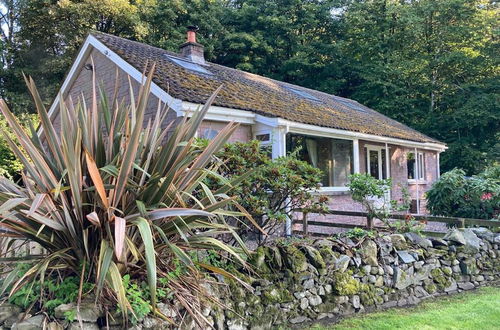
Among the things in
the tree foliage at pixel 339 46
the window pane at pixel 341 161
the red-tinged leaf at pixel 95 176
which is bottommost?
the red-tinged leaf at pixel 95 176

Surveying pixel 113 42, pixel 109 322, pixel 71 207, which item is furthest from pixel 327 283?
pixel 113 42

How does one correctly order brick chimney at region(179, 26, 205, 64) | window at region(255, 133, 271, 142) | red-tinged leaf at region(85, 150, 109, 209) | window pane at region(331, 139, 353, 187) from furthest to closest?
window pane at region(331, 139, 353, 187)
brick chimney at region(179, 26, 205, 64)
window at region(255, 133, 271, 142)
red-tinged leaf at region(85, 150, 109, 209)

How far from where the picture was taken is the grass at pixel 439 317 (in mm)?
4582

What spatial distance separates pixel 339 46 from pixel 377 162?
15776 millimetres

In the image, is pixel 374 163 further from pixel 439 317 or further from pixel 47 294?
pixel 47 294

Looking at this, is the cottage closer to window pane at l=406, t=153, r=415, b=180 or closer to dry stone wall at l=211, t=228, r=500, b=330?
window pane at l=406, t=153, r=415, b=180

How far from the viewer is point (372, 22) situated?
1072 inches

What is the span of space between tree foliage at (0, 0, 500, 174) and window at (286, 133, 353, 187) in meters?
12.7

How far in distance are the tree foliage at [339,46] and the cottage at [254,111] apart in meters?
9.37

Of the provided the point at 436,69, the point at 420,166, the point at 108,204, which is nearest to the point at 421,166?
the point at 420,166

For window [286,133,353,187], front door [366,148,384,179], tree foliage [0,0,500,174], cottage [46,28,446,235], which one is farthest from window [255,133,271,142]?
tree foliage [0,0,500,174]

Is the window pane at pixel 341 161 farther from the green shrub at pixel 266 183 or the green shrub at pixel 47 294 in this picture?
the green shrub at pixel 47 294

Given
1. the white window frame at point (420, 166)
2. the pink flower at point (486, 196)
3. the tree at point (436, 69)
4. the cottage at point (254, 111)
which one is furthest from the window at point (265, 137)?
the tree at point (436, 69)

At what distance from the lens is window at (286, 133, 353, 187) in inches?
490
